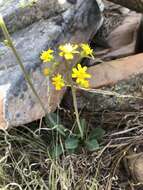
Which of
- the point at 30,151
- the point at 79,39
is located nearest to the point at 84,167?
the point at 30,151

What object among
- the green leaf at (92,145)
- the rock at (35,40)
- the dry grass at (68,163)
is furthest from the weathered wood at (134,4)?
the green leaf at (92,145)

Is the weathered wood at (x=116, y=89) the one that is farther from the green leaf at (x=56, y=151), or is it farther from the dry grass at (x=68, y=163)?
the green leaf at (x=56, y=151)

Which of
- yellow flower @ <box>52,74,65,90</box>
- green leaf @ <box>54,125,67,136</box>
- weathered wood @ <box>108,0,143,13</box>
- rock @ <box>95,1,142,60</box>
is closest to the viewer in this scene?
yellow flower @ <box>52,74,65,90</box>

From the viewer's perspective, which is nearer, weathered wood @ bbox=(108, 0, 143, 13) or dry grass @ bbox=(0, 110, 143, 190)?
dry grass @ bbox=(0, 110, 143, 190)

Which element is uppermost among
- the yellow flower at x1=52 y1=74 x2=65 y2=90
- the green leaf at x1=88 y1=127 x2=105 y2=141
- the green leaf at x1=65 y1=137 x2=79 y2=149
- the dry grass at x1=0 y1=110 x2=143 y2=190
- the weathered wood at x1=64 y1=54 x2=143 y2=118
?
the yellow flower at x1=52 y1=74 x2=65 y2=90

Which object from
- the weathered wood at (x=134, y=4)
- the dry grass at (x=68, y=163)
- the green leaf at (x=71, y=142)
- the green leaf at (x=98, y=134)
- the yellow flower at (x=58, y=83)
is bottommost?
the dry grass at (x=68, y=163)

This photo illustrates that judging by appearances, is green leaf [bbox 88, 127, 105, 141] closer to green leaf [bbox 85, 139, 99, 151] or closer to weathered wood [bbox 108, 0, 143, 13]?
green leaf [bbox 85, 139, 99, 151]

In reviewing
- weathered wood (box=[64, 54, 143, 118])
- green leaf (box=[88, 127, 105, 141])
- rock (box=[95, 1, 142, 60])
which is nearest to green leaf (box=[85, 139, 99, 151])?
green leaf (box=[88, 127, 105, 141])
